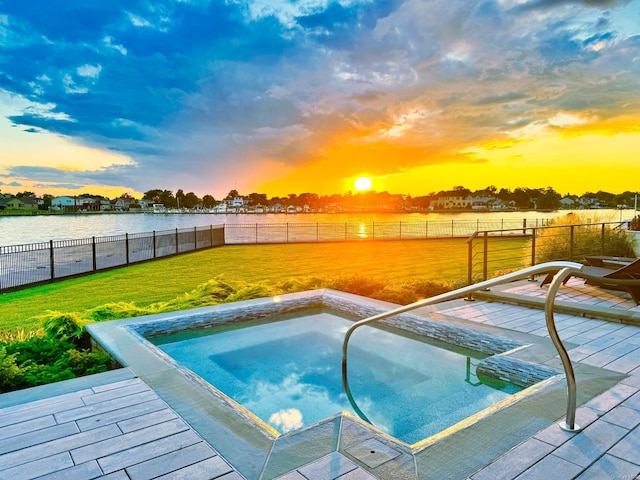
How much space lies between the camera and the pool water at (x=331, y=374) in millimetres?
4391

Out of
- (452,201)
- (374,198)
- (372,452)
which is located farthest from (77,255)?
(452,201)

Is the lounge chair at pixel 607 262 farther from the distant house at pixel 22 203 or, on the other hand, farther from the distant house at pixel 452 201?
the distant house at pixel 22 203

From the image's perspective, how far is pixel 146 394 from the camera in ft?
11.8

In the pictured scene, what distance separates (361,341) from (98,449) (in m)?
4.40

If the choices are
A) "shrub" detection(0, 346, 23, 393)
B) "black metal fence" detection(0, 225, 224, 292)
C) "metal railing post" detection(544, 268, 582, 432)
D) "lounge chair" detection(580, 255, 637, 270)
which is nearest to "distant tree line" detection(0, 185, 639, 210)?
"lounge chair" detection(580, 255, 637, 270)

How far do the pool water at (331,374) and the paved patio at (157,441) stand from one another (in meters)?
1.37

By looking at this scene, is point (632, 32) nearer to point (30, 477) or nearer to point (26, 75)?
point (30, 477)

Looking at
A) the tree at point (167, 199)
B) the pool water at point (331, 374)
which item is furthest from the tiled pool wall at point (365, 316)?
the tree at point (167, 199)

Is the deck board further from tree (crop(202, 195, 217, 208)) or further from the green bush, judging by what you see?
tree (crop(202, 195, 217, 208))

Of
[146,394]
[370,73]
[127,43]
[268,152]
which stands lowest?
[146,394]

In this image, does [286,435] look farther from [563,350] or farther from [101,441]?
[563,350]

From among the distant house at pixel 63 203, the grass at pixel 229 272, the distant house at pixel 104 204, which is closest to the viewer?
the grass at pixel 229 272

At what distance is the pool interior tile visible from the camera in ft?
8.30

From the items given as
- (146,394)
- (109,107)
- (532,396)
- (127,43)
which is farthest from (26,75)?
(532,396)
